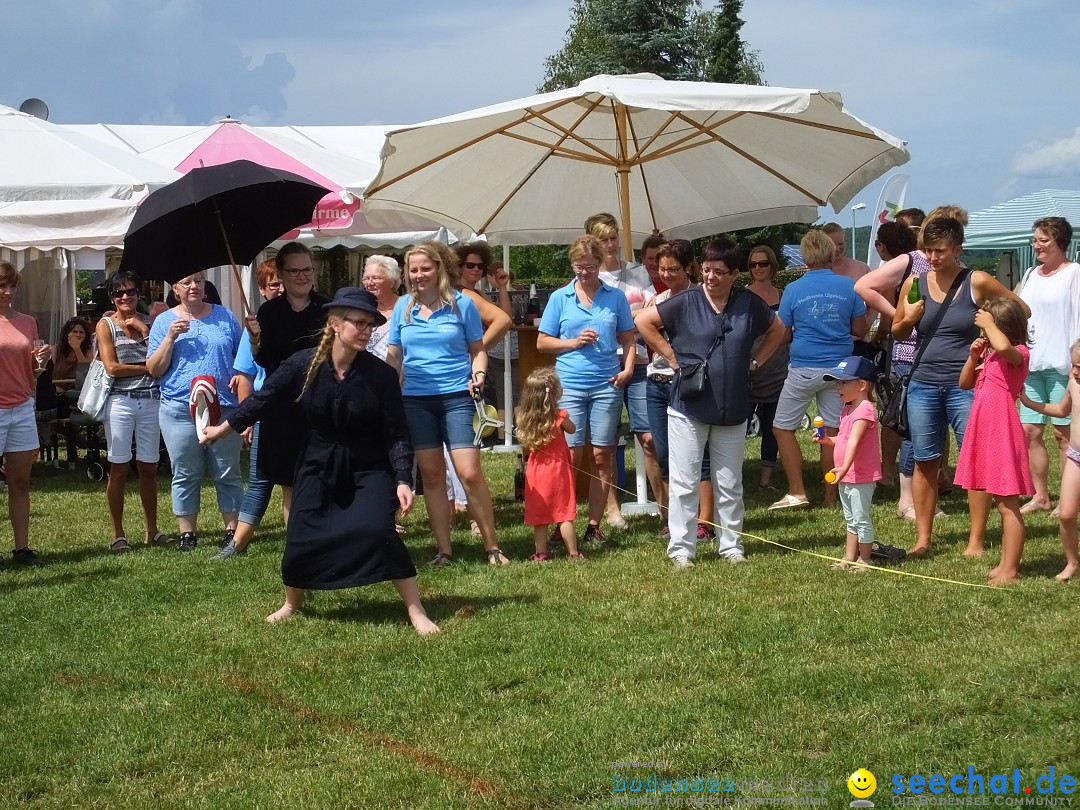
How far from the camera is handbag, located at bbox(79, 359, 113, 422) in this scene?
933 cm

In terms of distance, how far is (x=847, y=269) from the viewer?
9586mm

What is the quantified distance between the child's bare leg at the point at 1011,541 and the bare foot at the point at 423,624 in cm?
301

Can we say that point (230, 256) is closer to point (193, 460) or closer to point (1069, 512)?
point (193, 460)

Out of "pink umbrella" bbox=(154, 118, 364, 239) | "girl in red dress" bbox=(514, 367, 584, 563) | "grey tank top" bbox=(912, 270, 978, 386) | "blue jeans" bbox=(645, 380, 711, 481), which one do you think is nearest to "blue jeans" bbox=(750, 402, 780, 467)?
"blue jeans" bbox=(645, 380, 711, 481)

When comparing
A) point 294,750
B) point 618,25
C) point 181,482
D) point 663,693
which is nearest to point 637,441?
point 181,482

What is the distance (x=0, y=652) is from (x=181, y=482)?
97.1 inches

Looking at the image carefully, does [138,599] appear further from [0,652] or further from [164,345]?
[164,345]

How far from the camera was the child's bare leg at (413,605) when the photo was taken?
6238 mm

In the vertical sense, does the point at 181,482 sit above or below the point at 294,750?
above

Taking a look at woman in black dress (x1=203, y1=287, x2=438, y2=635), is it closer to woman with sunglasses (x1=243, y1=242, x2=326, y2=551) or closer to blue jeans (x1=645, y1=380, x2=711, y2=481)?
woman with sunglasses (x1=243, y1=242, x2=326, y2=551)

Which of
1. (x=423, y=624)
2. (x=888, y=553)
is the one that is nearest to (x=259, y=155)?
(x=423, y=624)

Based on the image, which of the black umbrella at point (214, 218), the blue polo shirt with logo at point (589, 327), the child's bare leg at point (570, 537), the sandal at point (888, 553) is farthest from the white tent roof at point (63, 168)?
the sandal at point (888, 553)

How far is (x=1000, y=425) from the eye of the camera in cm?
683

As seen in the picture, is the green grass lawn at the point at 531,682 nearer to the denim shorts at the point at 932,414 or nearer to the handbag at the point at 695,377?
the denim shorts at the point at 932,414
